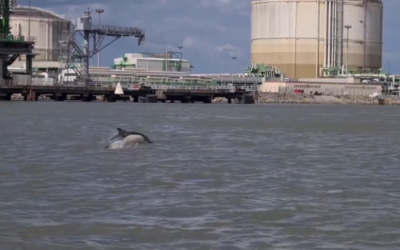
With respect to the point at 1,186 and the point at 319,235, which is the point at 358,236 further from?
the point at 1,186

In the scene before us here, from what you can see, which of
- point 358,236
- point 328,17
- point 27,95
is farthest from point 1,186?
point 328,17

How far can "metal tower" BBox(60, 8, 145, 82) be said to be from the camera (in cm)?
9438

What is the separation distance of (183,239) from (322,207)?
3.23 meters

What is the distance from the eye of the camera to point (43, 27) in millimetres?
111500

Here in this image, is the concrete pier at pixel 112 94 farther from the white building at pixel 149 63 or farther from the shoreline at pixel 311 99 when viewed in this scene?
the white building at pixel 149 63

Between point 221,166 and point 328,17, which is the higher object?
point 328,17

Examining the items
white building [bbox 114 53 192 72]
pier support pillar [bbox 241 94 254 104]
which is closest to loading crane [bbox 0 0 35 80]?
pier support pillar [bbox 241 94 254 104]

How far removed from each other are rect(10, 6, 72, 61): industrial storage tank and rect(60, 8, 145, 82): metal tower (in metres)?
12.9

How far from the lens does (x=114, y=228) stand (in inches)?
508

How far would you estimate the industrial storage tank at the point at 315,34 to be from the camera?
112 meters

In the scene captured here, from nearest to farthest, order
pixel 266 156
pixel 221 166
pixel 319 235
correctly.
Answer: pixel 319 235
pixel 221 166
pixel 266 156

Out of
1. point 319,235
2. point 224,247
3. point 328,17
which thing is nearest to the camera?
point 224,247

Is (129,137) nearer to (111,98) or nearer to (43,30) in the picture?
(111,98)

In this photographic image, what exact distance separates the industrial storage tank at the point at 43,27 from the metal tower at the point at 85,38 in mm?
12866
